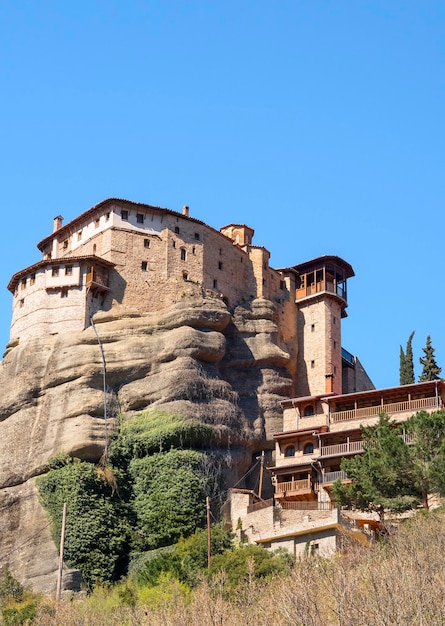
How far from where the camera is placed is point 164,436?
63406 mm

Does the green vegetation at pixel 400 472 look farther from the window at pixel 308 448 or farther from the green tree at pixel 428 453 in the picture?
the window at pixel 308 448

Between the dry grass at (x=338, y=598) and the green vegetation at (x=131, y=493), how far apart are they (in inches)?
505

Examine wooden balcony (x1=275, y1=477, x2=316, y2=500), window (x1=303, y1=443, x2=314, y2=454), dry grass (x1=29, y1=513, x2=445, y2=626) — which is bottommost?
dry grass (x1=29, y1=513, x2=445, y2=626)

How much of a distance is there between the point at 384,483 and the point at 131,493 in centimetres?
1508

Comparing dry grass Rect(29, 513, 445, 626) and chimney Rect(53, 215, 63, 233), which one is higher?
chimney Rect(53, 215, 63, 233)

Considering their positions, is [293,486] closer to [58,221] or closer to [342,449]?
[342,449]

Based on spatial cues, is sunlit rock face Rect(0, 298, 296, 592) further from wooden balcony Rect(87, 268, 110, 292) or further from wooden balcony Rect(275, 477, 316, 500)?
wooden balcony Rect(275, 477, 316, 500)

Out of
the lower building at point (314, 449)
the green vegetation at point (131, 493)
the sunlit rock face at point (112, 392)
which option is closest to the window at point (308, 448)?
the lower building at point (314, 449)

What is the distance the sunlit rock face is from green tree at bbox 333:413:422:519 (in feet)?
36.4

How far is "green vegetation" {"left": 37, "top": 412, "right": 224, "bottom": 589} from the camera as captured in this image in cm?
Answer: 5972

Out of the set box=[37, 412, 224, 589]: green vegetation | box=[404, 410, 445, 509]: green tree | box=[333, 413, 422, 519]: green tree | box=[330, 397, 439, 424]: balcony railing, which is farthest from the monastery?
box=[404, 410, 445, 509]: green tree

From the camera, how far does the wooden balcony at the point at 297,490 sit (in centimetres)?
6256

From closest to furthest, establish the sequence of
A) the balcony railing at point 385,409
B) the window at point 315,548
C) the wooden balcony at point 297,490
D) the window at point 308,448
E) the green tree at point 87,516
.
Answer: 1. the window at point 315,548
2. the green tree at point 87,516
3. the balcony railing at point 385,409
4. the wooden balcony at point 297,490
5. the window at point 308,448

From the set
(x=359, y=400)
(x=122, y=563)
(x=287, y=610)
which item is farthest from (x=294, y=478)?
(x=287, y=610)
